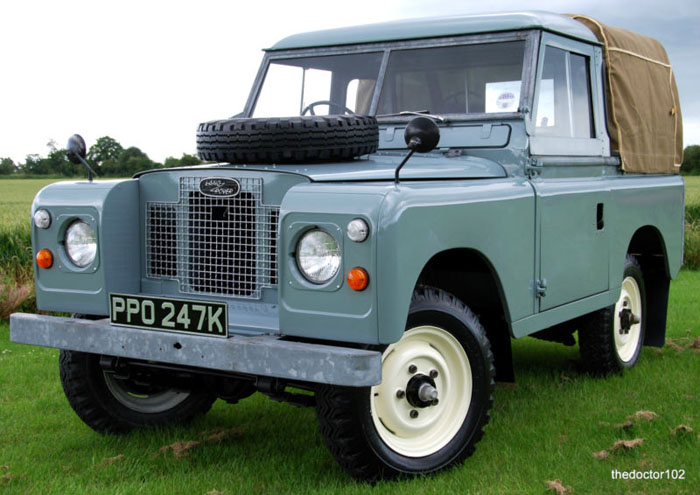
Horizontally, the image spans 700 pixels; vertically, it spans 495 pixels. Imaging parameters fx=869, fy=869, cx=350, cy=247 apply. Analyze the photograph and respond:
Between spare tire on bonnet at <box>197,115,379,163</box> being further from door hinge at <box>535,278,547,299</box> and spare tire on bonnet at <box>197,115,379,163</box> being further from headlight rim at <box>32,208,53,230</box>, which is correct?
door hinge at <box>535,278,547,299</box>

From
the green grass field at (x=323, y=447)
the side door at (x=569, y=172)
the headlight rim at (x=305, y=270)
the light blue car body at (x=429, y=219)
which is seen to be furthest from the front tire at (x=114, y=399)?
the side door at (x=569, y=172)

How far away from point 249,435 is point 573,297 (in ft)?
7.13

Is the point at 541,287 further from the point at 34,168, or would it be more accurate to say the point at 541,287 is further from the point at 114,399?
the point at 34,168

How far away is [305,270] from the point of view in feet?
12.6

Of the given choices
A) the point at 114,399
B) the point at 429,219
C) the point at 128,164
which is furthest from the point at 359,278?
the point at 128,164

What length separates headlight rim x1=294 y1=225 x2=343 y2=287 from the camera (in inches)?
147

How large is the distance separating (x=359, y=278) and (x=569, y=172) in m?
2.53

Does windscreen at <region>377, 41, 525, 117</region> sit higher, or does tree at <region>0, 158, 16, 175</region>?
windscreen at <region>377, 41, 525, 117</region>

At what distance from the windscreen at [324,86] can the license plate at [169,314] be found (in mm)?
2176

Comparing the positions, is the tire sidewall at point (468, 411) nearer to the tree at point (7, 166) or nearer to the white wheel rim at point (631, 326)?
the white wheel rim at point (631, 326)

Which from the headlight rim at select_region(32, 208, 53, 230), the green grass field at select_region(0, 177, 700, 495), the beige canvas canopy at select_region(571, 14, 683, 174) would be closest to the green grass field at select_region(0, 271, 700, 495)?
the green grass field at select_region(0, 177, 700, 495)

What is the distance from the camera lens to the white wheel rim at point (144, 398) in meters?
5.12

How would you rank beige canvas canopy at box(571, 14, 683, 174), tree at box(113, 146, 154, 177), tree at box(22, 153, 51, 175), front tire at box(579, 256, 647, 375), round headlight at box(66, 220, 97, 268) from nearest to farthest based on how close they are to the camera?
round headlight at box(66, 220, 97, 268), tree at box(113, 146, 154, 177), front tire at box(579, 256, 647, 375), beige canvas canopy at box(571, 14, 683, 174), tree at box(22, 153, 51, 175)

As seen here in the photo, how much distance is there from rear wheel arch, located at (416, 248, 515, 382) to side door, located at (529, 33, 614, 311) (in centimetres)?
27
